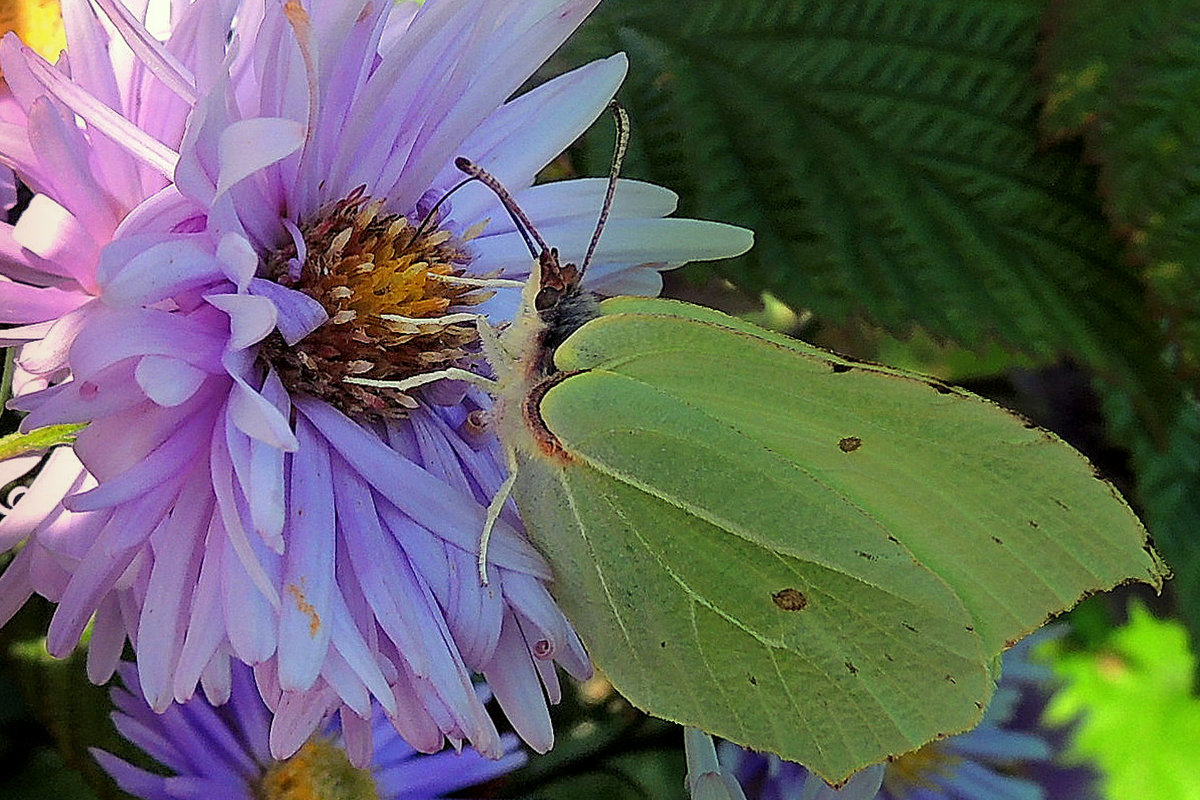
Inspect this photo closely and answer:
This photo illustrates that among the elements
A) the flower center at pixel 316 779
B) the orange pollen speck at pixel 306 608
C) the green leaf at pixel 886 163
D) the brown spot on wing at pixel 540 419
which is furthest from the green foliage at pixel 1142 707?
the orange pollen speck at pixel 306 608

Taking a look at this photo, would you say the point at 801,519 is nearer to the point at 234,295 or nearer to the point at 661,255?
the point at 661,255

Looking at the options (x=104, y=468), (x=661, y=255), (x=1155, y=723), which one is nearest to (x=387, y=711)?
(x=104, y=468)

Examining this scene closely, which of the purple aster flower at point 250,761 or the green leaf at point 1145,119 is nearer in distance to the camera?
the purple aster flower at point 250,761

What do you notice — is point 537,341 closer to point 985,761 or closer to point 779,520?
point 779,520

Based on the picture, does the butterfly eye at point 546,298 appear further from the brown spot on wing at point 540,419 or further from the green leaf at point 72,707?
the green leaf at point 72,707

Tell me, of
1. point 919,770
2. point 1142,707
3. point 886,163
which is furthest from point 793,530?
point 1142,707

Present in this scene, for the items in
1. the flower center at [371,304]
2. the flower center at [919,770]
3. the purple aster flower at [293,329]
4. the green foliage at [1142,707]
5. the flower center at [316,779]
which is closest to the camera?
the purple aster flower at [293,329]

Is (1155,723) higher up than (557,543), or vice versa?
(557,543)
